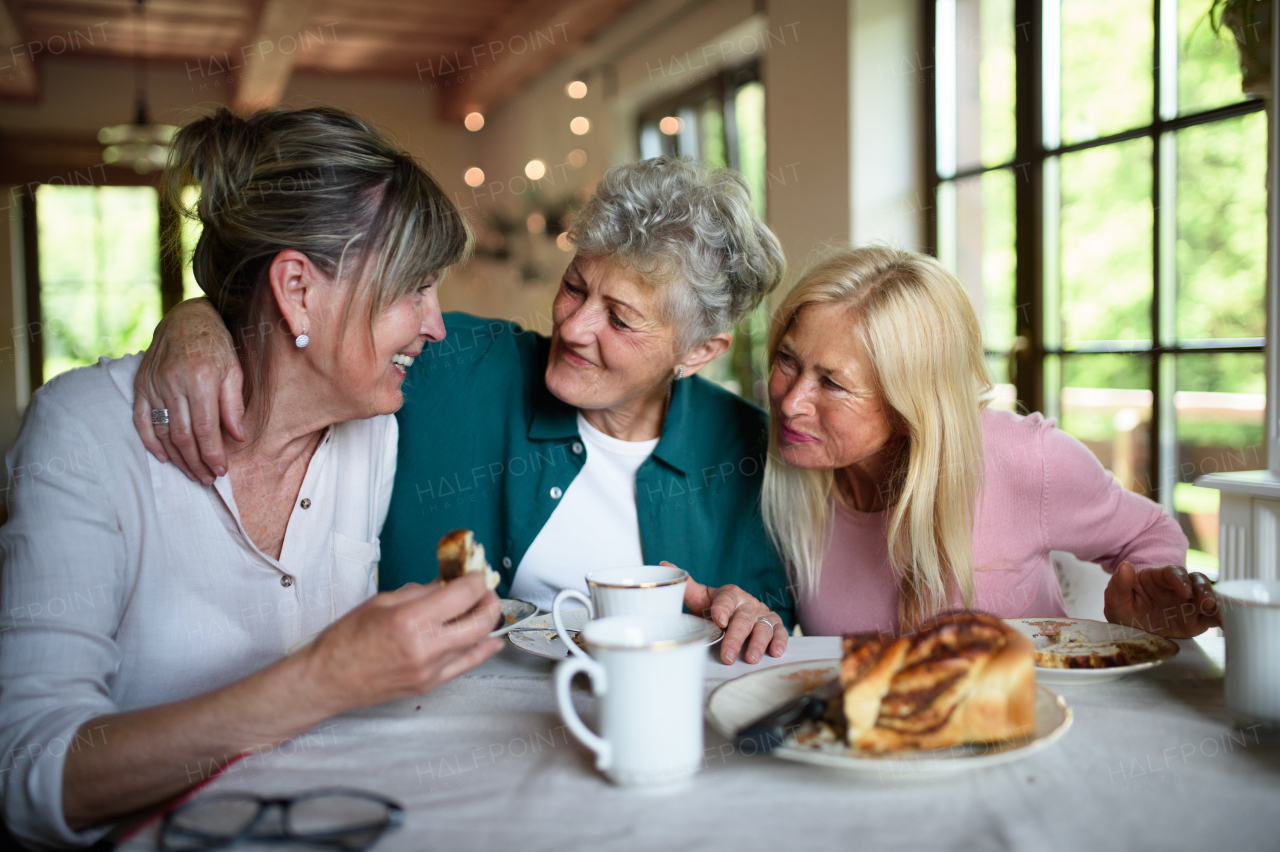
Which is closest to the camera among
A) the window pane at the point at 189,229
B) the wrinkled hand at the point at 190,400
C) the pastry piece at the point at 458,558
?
the pastry piece at the point at 458,558

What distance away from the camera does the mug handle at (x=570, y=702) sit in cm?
70

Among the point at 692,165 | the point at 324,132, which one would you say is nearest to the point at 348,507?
the point at 324,132

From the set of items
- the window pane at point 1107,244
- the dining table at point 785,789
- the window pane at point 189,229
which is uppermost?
the window pane at point 1107,244

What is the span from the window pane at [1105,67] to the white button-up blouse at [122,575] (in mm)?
2630

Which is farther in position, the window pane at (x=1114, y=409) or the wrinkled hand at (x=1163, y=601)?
the window pane at (x=1114, y=409)

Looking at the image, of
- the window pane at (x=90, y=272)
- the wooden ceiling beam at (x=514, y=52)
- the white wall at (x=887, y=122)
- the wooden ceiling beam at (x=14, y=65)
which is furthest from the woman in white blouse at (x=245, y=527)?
the window pane at (x=90, y=272)

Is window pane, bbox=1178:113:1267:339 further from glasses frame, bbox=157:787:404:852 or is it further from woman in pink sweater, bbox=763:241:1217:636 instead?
glasses frame, bbox=157:787:404:852

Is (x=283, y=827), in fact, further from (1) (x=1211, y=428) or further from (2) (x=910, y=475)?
(1) (x=1211, y=428)

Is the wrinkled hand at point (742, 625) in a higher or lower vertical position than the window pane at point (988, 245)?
lower

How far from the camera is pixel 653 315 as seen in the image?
1.58 meters

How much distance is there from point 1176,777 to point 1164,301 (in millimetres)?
2382

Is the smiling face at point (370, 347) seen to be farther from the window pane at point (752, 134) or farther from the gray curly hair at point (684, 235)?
the window pane at point (752, 134)

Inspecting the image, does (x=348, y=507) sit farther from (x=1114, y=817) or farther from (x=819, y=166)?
(x=819, y=166)

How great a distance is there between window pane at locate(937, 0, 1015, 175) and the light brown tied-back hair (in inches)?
106
